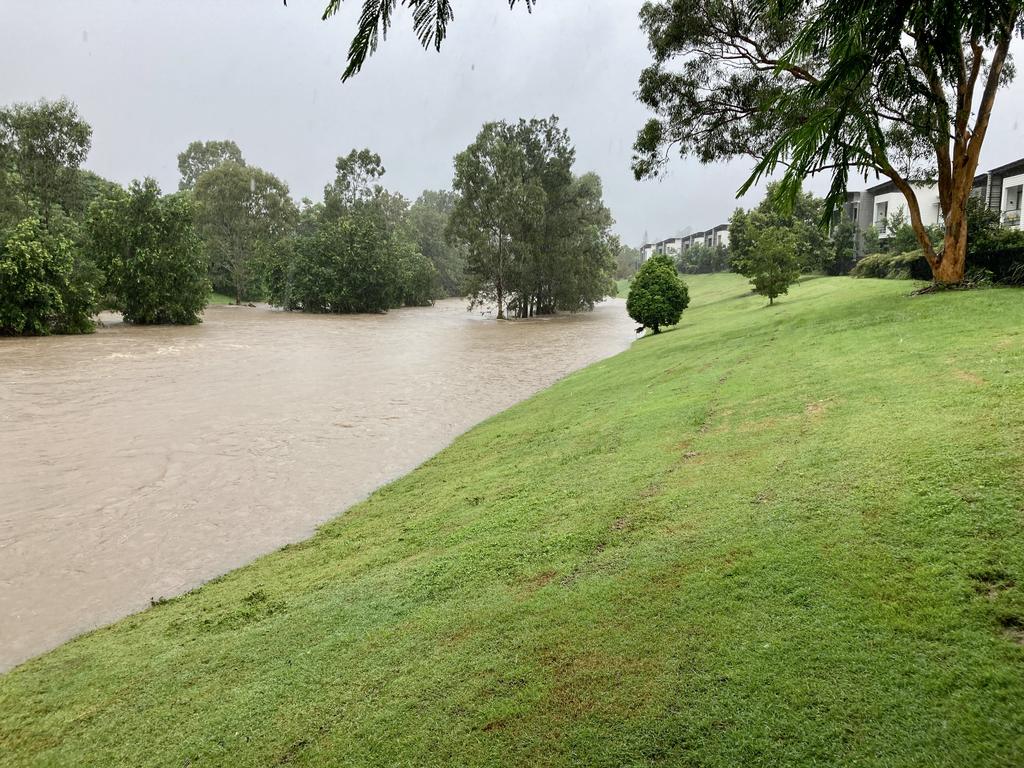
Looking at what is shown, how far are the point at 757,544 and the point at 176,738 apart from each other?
12.2ft

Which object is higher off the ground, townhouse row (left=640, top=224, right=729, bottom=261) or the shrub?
townhouse row (left=640, top=224, right=729, bottom=261)

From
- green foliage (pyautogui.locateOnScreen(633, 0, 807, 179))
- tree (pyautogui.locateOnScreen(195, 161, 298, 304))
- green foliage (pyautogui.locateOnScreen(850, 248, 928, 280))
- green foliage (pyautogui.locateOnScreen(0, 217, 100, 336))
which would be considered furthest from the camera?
tree (pyautogui.locateOnScreen(195, 161, 298, 304))

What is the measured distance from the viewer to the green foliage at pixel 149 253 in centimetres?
3934

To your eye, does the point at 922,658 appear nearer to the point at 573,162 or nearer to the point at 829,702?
the point at 829,702

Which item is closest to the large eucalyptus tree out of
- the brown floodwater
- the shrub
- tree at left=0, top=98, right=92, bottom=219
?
the brown floodwater

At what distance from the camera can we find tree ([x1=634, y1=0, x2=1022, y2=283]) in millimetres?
2959

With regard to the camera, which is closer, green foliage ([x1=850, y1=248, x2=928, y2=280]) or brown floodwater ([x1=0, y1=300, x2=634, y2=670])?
brown floodwater ([x1=0, y1=300, x2=634, y2=670])

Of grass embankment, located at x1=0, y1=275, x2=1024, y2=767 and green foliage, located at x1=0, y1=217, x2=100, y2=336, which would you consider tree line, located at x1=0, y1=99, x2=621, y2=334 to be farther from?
grass embankment, located at x1=0, y1=275, x2=1024, y2=767

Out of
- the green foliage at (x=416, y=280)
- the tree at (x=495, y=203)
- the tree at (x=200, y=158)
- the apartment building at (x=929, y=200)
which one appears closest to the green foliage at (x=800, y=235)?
the apartment building at (x=929, y=200)

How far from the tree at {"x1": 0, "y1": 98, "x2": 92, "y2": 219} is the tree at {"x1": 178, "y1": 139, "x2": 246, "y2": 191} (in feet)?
133

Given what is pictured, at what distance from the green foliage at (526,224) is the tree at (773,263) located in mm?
23744

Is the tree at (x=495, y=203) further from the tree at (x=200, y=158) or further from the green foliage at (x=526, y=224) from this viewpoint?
the tree at (x=200, y=158)

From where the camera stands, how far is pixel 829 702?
2.70 metres

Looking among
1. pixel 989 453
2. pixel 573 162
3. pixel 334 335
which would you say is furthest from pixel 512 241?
pixel 989 453
